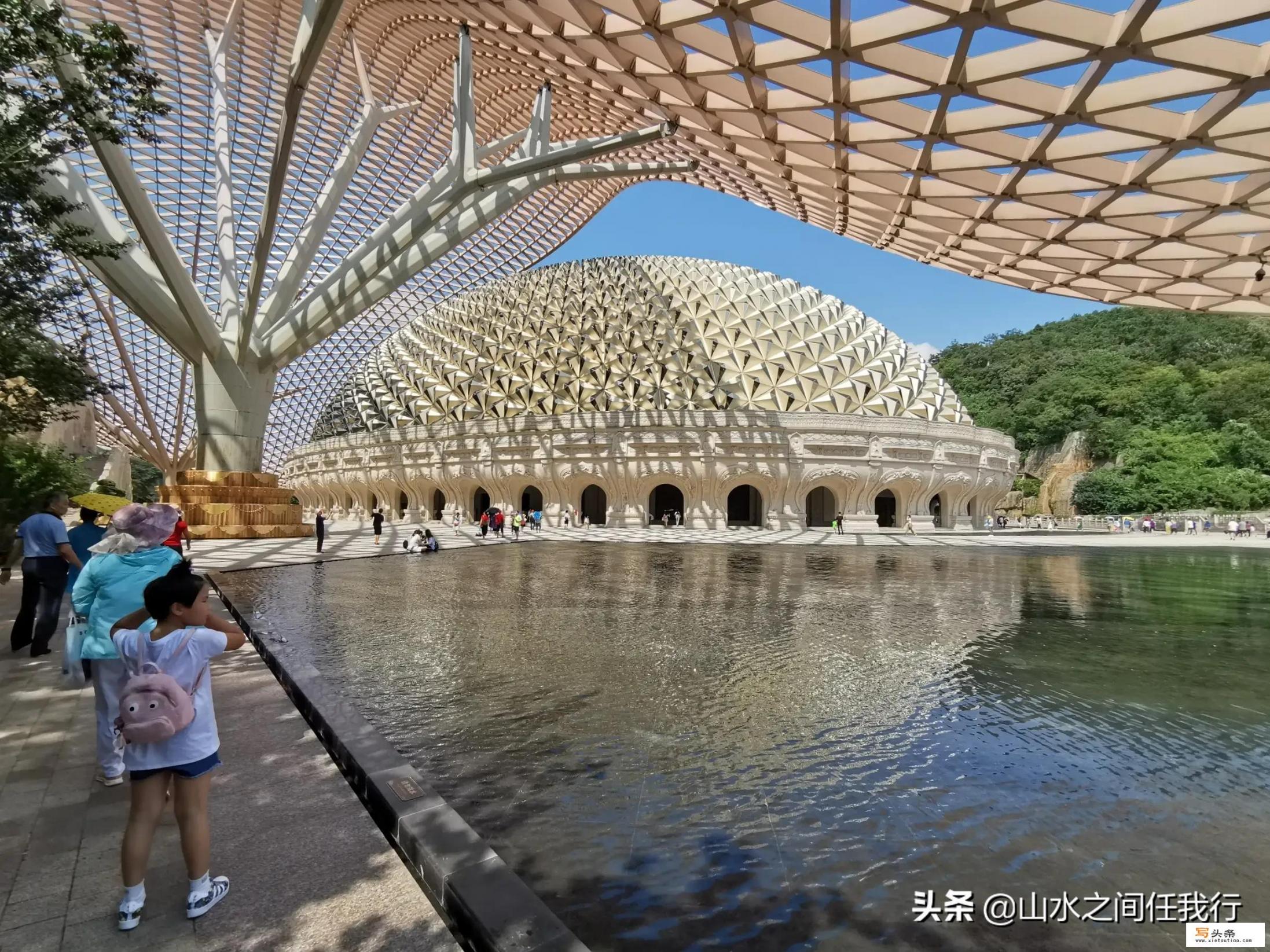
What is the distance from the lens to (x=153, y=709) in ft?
9.76

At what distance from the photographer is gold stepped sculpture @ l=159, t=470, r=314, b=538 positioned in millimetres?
24453

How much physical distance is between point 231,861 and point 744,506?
173ft

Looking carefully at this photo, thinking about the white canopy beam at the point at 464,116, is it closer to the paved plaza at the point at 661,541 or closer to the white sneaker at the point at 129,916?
the paved plaza at the point at 661,541

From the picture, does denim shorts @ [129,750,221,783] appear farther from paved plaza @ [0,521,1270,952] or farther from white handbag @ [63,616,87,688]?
white handbag @ [63,616,87,688]

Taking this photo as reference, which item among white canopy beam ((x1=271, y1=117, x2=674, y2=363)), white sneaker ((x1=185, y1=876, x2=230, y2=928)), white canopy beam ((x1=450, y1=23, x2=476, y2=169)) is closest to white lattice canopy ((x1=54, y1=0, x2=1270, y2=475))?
white canopy beam ((x1=450, y1=23, x2=476, y2=169))

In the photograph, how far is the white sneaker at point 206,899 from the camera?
3057mm

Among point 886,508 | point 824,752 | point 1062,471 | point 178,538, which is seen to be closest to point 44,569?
point 178,538

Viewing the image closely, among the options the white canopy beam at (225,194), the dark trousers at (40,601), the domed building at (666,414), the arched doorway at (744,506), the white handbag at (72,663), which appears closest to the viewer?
the white handbag at (72,663)

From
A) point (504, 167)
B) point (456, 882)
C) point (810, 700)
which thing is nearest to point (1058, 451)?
point (504, 167)

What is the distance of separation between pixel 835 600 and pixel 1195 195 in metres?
13.0

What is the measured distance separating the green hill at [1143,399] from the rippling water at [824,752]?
182 ft

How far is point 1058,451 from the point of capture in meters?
72.4

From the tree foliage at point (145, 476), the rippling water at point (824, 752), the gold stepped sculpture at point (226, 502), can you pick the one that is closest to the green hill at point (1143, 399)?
the rippling water at point (824, 752)

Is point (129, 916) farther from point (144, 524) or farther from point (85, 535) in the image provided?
point (85, 535)
